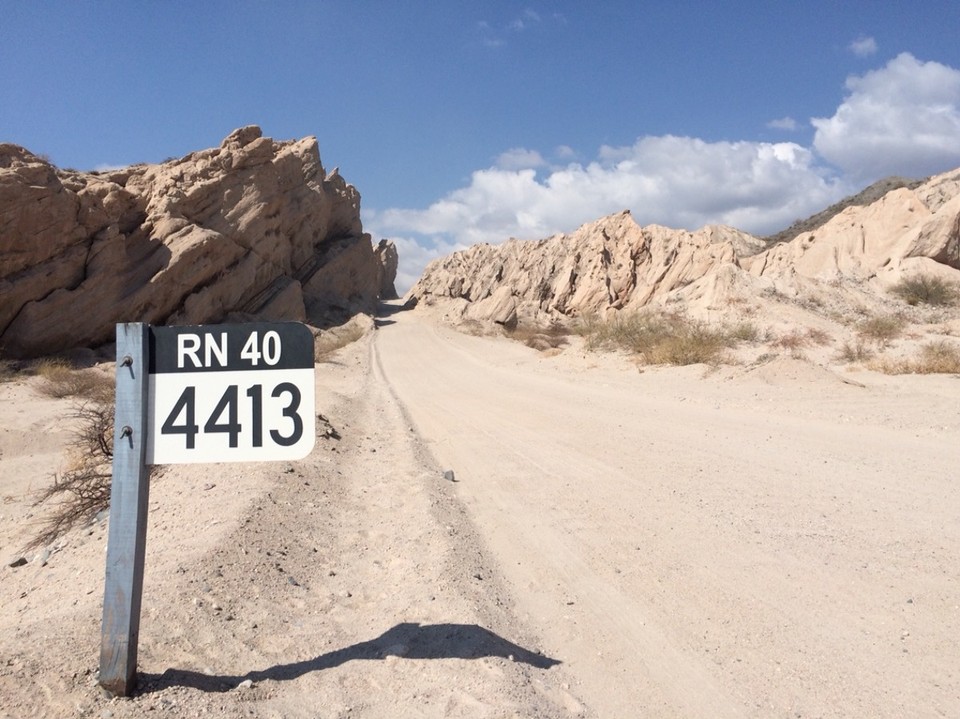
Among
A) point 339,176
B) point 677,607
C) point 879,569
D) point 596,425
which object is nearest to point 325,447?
point 596,425

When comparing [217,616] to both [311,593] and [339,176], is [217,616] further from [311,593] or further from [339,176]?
[339,176]

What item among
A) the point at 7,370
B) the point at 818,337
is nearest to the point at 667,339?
the point at 818,337

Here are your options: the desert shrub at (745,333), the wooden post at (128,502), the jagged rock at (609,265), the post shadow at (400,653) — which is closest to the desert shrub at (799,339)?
the desert shrub at (745,333)

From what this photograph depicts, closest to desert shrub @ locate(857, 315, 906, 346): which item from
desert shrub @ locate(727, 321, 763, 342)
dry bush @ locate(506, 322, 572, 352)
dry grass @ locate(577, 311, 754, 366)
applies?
desert shrub @ locate(727, 321, 763, 342)

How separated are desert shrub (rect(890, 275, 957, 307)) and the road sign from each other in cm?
2856

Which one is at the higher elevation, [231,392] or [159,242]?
[159,242]

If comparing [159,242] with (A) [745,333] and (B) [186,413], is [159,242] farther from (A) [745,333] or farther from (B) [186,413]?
(B) [186,413]

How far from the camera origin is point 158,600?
4230 millimetres

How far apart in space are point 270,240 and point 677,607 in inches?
1497

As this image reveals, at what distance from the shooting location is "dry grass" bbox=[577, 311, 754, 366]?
19.7 metres

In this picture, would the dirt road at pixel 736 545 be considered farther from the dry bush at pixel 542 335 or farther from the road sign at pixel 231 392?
the dry bush at pixel 542 335

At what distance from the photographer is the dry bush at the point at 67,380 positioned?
1831 centimetres

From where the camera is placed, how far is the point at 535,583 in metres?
5.16

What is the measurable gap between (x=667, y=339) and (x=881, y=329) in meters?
6.28
